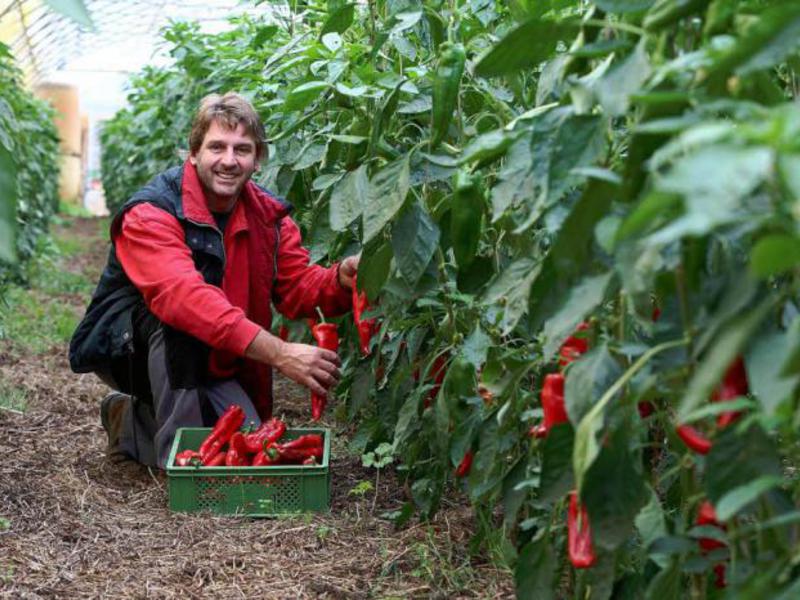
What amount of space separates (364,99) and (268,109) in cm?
147

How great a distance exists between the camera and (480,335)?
230cm

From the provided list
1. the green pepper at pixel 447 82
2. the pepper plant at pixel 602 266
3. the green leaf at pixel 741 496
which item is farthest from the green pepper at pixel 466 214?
the green leaf at pixel 741 496

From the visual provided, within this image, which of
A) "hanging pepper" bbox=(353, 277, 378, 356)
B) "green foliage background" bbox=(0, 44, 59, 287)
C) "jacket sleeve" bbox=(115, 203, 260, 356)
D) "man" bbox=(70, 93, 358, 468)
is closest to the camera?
"hanging pepper" bbox=(353, 277, 378, 356)

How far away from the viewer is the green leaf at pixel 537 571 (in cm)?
177

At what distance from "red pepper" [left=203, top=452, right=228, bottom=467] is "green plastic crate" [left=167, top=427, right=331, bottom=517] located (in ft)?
0.24

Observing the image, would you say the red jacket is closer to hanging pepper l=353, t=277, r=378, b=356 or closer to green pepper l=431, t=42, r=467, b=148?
hanging pepper l=353, t=277, r=378, b=356

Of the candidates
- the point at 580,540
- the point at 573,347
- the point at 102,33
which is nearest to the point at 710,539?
the point at 580,540

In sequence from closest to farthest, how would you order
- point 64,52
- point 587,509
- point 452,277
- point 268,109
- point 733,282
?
point 733,282 → point 587,509 → point 452,277 → point 268,109 → point 64,52

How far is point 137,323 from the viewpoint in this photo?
12.0 feet

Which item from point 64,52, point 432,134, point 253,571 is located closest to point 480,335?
point 432,134

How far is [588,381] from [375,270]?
1061mm

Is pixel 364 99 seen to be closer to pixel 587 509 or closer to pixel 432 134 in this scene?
pixel 432 134

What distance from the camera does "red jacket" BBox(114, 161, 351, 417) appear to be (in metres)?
3.25

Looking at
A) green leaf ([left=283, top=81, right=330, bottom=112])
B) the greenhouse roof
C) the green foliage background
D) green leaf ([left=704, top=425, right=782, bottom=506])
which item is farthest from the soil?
the greenhouse roof
